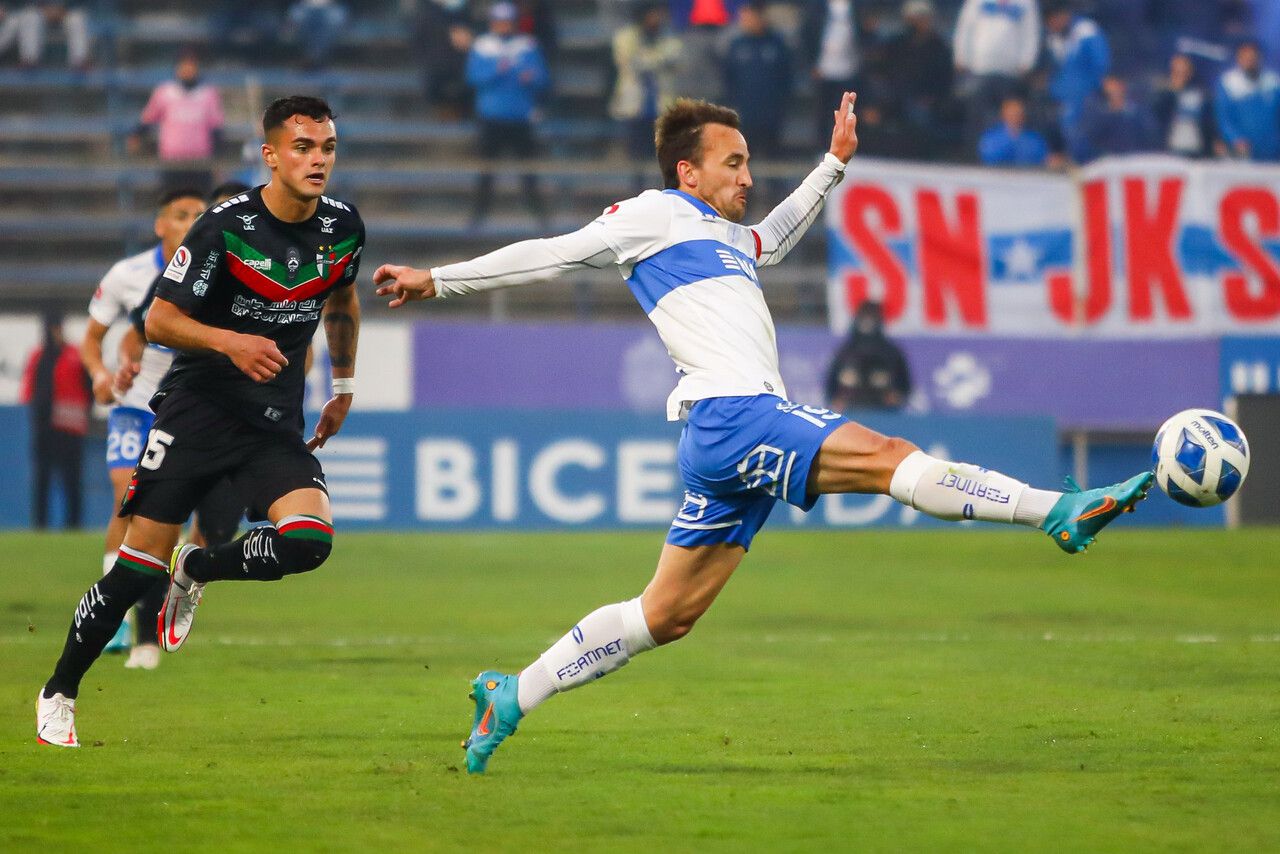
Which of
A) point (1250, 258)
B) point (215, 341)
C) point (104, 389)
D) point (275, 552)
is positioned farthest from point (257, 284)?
point (1250, 258)

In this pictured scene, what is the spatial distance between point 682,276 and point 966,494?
51.3 inches

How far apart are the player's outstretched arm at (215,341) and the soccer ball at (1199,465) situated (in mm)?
2919

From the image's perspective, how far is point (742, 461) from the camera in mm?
6133

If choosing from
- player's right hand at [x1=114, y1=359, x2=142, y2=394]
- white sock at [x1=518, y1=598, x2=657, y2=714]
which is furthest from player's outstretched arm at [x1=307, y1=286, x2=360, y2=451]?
player's right hand at [x1=114, y1=359, x2=142, y2=394]

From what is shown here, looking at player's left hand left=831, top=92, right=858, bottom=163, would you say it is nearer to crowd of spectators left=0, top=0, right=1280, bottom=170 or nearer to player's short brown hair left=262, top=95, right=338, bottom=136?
player's short brown hair left=262, top=95, right=338, bottom=136

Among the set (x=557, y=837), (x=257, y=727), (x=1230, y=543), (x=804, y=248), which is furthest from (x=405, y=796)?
(x=804, y=248)

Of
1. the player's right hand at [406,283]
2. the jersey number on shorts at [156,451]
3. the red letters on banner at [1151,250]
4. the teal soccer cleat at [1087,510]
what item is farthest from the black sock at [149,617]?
the red letters on banner at [1151,250]

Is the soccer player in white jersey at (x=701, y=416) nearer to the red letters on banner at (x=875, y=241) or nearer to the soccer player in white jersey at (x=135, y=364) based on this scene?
the soccer player in white jersey at (x=135, y=364)

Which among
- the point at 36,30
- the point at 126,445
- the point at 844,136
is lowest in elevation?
the point at 126,445

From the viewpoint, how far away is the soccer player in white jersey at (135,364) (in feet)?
31.3

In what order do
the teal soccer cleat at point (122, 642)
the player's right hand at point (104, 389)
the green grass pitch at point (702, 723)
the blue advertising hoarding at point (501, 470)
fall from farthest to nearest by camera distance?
the blue advertising hoarding at point (501, 470), the teal soccer cleat at point (122, 642), the player's right hand at point (104, 389), the green grass pitch at point (702, 723)

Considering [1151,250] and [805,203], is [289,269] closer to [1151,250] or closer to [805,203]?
[805,203]

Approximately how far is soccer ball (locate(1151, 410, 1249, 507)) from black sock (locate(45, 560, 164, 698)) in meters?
3.59

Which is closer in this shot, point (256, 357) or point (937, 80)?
point (256, 357)
